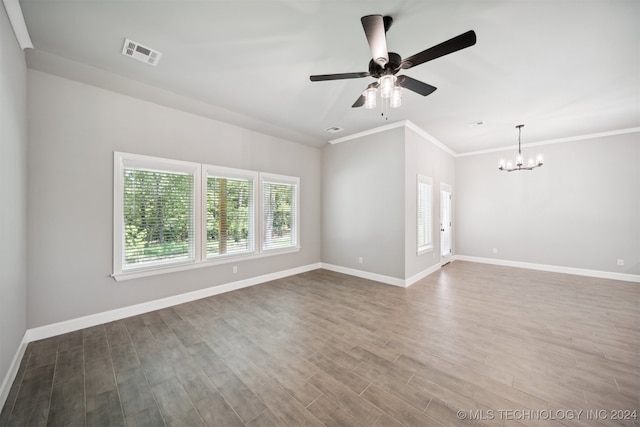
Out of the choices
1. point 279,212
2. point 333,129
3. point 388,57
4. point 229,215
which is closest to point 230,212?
point 229,215

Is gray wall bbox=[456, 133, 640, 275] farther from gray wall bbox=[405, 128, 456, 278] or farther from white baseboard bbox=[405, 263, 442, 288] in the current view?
white baseboard bbox=[405, 263, 442, 288]

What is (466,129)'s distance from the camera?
16.3 feet

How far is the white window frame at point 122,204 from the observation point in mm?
3172

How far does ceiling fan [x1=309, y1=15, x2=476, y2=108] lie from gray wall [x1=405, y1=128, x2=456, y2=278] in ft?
8.11

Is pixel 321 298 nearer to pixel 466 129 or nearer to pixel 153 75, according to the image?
pixel 153 75

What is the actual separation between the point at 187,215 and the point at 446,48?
3.92m

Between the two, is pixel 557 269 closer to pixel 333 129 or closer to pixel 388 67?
pixel 333 129

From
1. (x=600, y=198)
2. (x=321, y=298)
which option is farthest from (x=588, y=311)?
(x=321, y=298)

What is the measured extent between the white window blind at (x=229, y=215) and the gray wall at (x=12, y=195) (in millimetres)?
2003

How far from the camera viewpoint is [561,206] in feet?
18.5

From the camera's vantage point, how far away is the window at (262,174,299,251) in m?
4.97

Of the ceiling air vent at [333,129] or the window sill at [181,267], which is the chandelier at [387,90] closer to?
the ceiling air vent at [333,129]

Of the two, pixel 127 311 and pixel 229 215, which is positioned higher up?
pixel 229 215

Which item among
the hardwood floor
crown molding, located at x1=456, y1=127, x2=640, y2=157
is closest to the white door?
crown molding, located at x1=456, y1=127, x2=640, y2=157
